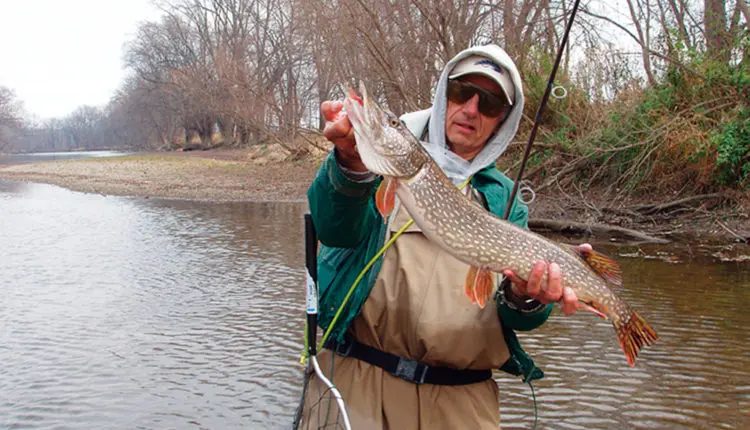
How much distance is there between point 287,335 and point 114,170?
25283mm

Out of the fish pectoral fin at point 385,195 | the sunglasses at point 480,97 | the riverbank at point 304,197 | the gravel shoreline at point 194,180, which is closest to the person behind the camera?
the fish pectoral fin at point 385,195

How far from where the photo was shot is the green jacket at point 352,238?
2.13 metres

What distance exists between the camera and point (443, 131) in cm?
260

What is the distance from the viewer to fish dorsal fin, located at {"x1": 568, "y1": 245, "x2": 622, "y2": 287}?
2.34 m

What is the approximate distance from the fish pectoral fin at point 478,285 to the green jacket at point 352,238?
0.68 feet

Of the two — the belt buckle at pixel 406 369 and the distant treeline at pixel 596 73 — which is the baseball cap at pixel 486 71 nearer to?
the belt buckle at pixel 406 369

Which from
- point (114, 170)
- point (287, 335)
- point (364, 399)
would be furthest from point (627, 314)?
point (114, 170)

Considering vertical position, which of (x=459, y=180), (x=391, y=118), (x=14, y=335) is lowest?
(x=14, y=335)

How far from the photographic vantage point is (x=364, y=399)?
2352 millimetres

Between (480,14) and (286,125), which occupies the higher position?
(480,14)

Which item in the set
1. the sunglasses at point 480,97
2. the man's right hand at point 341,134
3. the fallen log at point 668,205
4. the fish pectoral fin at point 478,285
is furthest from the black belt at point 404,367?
the fallen log at point 668,205

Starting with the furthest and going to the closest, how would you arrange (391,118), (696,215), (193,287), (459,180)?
1. (696,215)
2. (193,287)
3. (459,180)
4. (391,118)

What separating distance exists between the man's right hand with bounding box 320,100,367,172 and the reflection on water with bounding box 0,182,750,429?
8.78 ft

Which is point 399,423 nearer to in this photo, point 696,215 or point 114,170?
point 696,215
